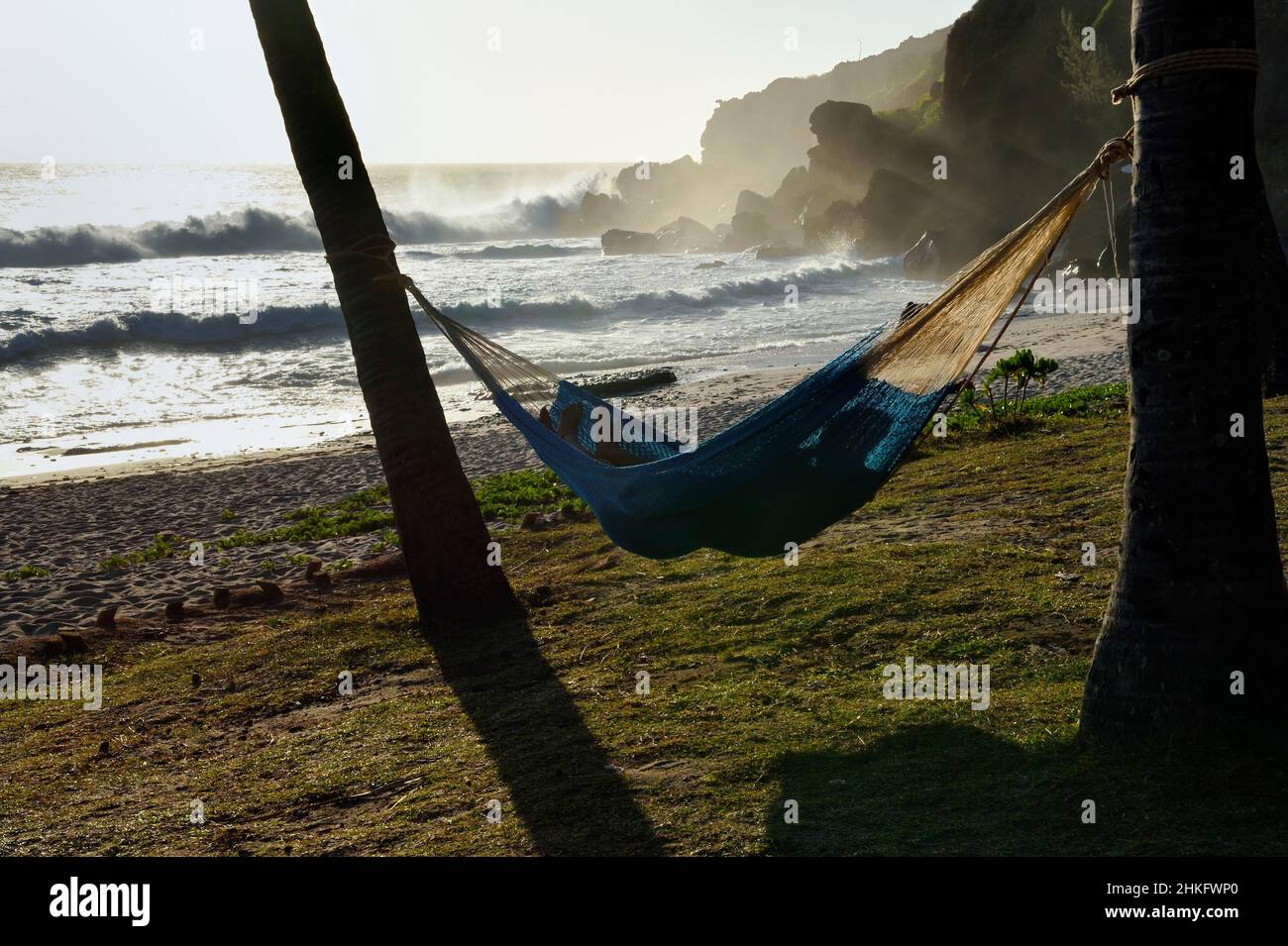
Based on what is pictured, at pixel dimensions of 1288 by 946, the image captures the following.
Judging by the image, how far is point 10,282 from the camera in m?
26.0

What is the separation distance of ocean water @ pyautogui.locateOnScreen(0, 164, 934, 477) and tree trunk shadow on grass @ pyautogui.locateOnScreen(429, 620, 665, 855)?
7980 millimetres

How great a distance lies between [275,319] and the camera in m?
21.2

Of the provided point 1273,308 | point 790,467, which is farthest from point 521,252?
point 790,467

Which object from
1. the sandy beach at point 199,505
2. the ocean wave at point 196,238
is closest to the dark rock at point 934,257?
the ocean wave at point 196,238

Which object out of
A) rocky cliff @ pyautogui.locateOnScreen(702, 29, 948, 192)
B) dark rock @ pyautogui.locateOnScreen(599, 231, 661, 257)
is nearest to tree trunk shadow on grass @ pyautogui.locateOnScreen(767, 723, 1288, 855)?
dark rock @ pyautogui.locateOnScreen(599, 231, 661, 257)

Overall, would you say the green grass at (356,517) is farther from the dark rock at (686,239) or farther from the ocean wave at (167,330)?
the dark rock at (686,239)

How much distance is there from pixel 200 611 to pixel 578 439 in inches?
86.5

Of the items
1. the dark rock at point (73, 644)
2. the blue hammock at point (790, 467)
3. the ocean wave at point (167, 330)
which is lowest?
the dark rock at point (73, 644)

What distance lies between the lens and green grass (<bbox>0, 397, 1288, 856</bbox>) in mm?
2531

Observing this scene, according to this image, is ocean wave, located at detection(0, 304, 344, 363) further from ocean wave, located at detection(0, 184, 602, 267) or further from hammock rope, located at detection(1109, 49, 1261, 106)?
hammock rope, located at detection(1109, 49, 1261, 106)

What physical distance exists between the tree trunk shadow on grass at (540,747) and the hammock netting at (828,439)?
671 millimetres

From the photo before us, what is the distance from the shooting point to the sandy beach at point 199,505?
622 cm
